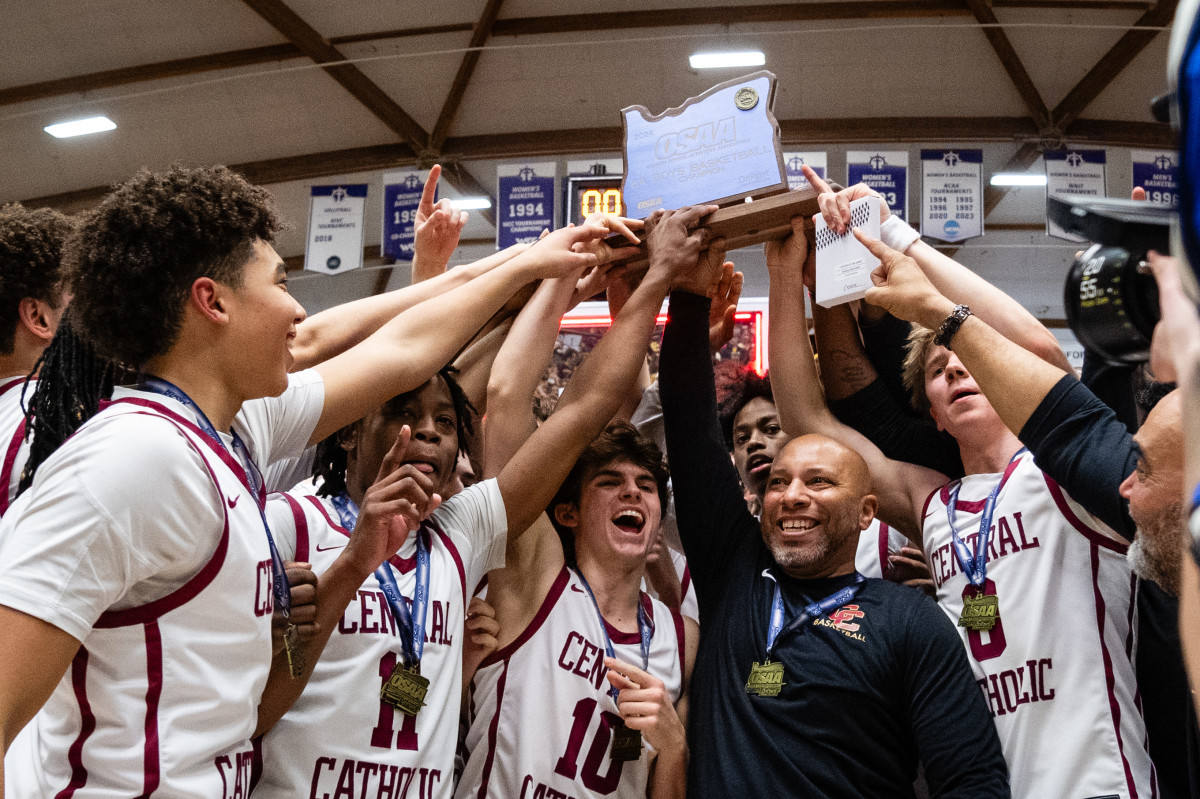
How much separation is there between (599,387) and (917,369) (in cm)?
106

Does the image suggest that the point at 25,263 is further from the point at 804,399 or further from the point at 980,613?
the point at 980,613

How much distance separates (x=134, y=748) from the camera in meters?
1.60

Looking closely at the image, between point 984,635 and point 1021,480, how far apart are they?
419 millimetres

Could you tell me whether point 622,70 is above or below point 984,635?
above

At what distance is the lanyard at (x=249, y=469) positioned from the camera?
1855 mm

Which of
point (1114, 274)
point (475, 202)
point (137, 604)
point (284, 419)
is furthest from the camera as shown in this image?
point (475, 202)

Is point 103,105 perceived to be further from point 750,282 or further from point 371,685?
point 371,685

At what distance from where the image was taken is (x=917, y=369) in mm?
3256

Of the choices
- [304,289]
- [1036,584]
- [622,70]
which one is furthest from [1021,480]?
[304,289]

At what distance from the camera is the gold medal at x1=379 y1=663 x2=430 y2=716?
2309 mm

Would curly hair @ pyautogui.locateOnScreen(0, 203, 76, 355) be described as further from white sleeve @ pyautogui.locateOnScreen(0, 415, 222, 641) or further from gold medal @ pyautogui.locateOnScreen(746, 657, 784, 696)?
gold medal @ pyautogui.locateOnScreen(746, 657, 784, 696)

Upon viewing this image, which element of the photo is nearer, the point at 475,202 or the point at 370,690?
the point at 370,690

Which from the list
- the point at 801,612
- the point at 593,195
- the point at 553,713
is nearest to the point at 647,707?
the point at 553,713

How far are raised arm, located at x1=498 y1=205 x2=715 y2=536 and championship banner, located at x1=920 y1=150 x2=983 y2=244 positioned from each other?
748 centimetres
